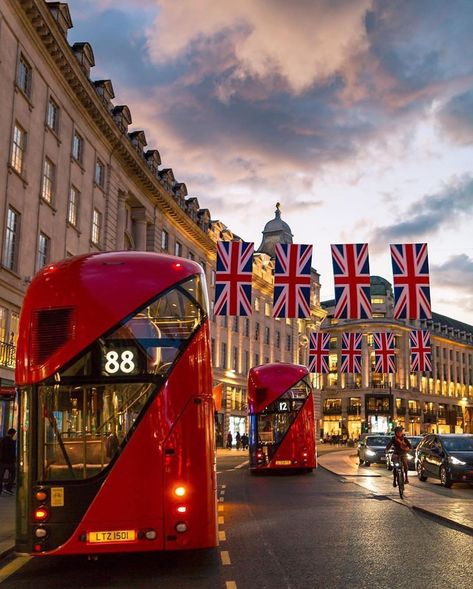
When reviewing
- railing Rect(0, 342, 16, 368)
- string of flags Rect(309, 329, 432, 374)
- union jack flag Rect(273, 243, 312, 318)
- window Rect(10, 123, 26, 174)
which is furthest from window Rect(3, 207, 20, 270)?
string of flags Rect(309, 329, 432, 374)

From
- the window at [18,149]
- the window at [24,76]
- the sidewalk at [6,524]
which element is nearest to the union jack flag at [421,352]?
the window at [18,149]

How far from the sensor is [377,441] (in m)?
39.3

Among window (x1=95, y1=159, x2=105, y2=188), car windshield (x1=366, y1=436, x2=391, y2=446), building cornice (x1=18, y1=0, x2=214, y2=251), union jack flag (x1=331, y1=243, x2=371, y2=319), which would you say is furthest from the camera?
window (x1=95, y1=159, x2=105, y2=188)

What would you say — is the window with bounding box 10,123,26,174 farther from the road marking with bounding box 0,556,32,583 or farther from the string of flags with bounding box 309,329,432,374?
the string of flags with bounding box 309,329,432,374

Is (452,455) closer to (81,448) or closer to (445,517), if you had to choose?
(445,517)

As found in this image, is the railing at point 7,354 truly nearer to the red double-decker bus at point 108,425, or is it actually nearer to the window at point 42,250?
the window at point 42,250

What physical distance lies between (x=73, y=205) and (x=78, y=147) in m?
3.22

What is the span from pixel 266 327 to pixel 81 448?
7233cm

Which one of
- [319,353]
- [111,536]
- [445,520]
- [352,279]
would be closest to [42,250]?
[352,279]

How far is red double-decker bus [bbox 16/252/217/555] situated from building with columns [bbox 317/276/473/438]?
10289cm

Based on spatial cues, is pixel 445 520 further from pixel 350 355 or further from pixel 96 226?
pixel 350 355

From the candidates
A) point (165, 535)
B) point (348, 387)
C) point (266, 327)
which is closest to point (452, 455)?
point (165, 535)

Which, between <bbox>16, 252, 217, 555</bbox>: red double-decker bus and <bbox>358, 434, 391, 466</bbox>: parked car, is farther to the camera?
<bbox>358, 434, 391, 466</bbox>: parked car

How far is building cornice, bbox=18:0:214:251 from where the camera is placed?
2992 centimetres
